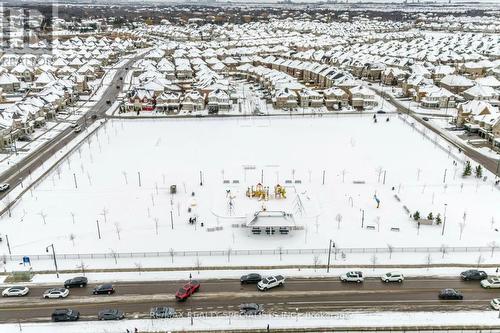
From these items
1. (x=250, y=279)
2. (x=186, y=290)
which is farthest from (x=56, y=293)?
(x=250, y=279)

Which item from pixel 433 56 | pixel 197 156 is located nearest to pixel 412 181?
pixel 197 156

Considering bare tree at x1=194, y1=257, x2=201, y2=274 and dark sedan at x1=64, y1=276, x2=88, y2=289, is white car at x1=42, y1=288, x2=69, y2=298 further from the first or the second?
bare tree at x1=194, y1=257, x2=201, y2=274

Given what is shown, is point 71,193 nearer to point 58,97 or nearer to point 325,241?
point 325,241

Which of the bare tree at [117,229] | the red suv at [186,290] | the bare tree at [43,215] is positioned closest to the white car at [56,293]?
the red suv at [186,290]

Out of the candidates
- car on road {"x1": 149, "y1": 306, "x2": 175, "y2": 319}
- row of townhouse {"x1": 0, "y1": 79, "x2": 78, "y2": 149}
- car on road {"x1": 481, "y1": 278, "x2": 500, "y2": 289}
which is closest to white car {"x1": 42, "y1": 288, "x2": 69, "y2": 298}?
car on road {"x1": 149, "y1": 306, "x2": 175, "y2": 319}

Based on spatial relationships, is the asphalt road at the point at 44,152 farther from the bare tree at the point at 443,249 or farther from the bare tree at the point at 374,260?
the bare tree at the point at 443,249
